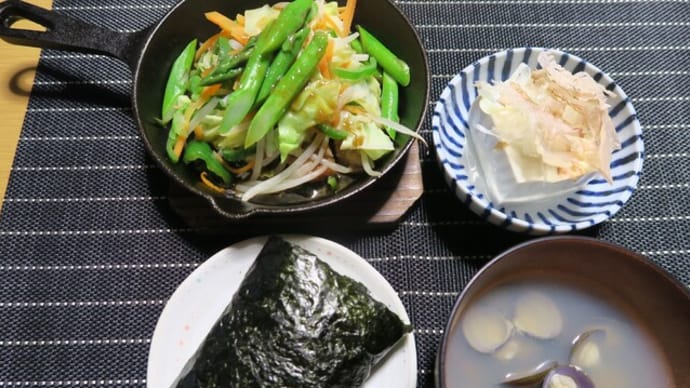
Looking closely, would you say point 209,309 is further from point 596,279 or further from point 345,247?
point 596,279

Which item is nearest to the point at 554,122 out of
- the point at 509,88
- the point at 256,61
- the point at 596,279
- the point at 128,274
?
the point at 509,88

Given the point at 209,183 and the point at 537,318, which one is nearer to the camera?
the point at 537,318

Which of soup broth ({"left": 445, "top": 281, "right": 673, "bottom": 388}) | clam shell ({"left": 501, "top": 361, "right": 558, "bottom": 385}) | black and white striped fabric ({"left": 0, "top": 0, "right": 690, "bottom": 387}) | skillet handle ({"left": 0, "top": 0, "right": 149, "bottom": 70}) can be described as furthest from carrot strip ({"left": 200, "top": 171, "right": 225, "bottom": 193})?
clam shell ({"left": 501, "top": 361, "right": 558, "bottom": 385})

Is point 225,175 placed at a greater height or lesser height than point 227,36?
lesser

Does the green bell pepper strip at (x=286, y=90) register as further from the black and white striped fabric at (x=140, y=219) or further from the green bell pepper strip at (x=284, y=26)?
the black and white striped fabric at (x=140, y=219)

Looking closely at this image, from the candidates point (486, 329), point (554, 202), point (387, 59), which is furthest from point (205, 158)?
point (554, 202)

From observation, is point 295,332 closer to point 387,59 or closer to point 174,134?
point 174,134

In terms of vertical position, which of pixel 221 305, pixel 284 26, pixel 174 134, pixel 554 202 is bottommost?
pixel 221 305
